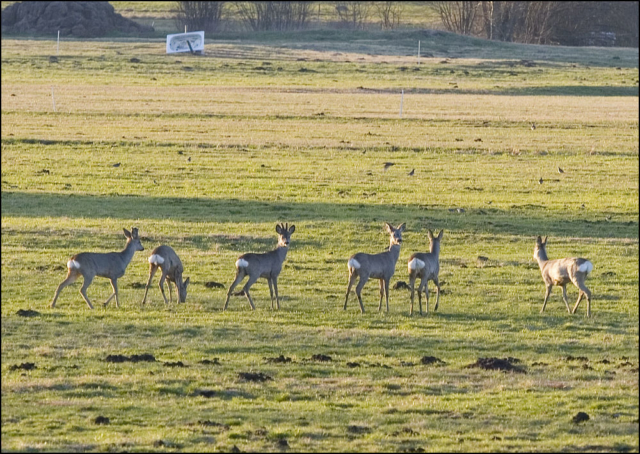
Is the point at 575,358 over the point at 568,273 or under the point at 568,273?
under

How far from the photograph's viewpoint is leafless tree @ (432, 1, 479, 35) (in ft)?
360

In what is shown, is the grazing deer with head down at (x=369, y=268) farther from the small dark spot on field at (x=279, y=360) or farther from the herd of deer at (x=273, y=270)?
the small dark spot on field at (x=279, y=360)

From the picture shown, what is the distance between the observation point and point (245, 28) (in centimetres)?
11175

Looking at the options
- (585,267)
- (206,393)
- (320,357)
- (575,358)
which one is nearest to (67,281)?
(320,357)

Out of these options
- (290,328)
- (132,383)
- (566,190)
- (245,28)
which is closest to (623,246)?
(566,190)

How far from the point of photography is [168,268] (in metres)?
17.2

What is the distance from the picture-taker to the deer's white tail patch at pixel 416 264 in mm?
16922

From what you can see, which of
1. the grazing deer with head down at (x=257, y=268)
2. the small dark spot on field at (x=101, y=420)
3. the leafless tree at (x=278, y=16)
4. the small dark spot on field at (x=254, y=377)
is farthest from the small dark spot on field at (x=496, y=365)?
the leafless tree at (x=278, y=16)

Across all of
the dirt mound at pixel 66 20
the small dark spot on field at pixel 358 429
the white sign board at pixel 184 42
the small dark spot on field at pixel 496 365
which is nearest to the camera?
the small dark spot on field at pixel 358 429

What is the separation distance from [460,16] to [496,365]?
327ft

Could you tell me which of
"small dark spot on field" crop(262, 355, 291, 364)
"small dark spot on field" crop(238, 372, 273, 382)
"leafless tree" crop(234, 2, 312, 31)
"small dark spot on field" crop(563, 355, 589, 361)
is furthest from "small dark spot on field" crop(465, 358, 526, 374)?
"leafless tree" crop(234, 2, 312, 31)

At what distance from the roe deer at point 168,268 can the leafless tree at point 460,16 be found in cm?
9473

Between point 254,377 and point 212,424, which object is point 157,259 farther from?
point 212,424

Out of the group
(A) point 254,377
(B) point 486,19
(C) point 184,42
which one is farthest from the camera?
(B) point 486,19
